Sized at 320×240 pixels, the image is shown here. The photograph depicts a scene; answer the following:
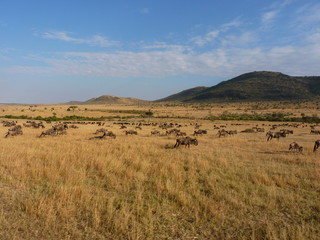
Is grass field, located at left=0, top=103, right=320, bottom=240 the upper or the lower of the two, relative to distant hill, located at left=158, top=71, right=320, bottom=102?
lower

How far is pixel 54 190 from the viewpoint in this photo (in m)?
5.85

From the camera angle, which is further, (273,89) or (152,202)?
(273,89)

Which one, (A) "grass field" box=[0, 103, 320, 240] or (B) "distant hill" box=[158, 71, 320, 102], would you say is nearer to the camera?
(A) "grass field" box=[0, 103, 320, 240]

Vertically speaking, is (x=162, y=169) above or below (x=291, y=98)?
below

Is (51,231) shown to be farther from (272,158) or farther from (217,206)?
(272,158)

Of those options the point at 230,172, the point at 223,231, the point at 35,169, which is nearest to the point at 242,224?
the point at 223,231

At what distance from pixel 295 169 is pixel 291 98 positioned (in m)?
118

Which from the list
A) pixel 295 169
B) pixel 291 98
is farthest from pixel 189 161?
pixel 291 98

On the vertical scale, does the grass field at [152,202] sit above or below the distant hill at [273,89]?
below

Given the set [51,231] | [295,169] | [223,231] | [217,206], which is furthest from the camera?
[295,169]

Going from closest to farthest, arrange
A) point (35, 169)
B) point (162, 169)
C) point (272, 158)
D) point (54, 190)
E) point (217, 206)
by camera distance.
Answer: point (217, 206), point (54, 190), point (35, 169), point (162, 169), point (272, 158)

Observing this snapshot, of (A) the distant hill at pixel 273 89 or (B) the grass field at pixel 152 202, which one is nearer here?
(B) the grass field at pixel 152 202

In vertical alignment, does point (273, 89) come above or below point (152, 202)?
above

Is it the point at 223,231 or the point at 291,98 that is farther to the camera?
the point at 291,98
